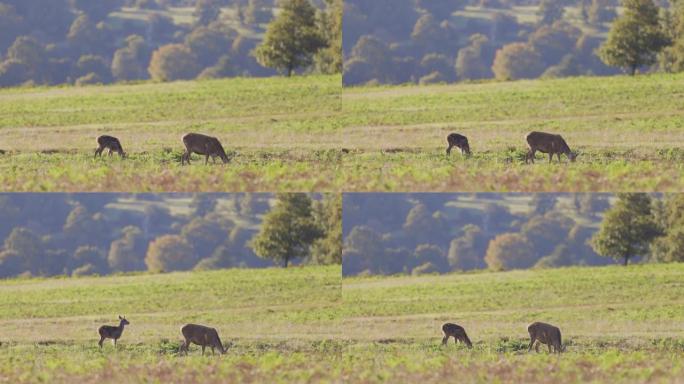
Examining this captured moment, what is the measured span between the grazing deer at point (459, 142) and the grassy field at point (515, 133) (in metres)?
0.25

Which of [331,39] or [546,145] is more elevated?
[331,39]

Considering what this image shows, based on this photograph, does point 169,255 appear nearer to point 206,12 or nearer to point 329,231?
point 329,231

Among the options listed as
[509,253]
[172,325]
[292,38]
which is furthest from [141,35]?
[509,253]

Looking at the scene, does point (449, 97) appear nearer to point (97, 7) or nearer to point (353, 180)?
point (353, 180)

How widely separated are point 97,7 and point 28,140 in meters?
Result: 5.11

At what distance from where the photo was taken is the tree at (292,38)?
4759cm

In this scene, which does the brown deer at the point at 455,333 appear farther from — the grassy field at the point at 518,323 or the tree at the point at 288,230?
the tree at the point at 288,230

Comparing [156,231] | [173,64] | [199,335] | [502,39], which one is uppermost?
[502,39]

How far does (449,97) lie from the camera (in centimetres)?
4869

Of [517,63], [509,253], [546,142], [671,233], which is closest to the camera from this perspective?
[546,142]

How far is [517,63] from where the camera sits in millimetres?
49781

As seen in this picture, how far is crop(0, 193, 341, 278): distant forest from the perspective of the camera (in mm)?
42719

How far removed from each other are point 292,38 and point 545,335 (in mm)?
13306

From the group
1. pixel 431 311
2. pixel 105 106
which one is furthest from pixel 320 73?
pixel 431 311
